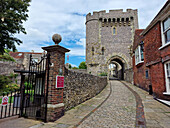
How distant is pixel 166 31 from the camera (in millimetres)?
7094

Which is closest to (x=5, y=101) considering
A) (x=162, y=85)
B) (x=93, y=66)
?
(x=162, y=85)

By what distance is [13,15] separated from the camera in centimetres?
1030

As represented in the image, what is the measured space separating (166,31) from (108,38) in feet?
56.5

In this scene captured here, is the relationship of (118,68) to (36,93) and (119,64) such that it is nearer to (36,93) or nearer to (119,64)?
(119,64)

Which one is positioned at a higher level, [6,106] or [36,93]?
[36,93]

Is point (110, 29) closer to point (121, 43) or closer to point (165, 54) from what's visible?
point (121, 43)

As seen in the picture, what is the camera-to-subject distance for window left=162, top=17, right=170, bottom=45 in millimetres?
6875

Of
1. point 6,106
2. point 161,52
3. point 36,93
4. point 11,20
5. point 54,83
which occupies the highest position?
point 11,20

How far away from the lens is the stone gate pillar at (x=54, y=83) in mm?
4266

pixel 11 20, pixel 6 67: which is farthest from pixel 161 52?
pixel 6 67

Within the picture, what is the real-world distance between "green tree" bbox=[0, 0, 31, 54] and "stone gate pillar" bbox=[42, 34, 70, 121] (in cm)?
810

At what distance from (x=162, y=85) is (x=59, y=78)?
688 cm

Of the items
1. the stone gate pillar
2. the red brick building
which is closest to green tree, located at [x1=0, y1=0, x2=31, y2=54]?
the stone gate pillar

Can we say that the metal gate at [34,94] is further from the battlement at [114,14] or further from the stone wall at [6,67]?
the battlement at [114,14]
